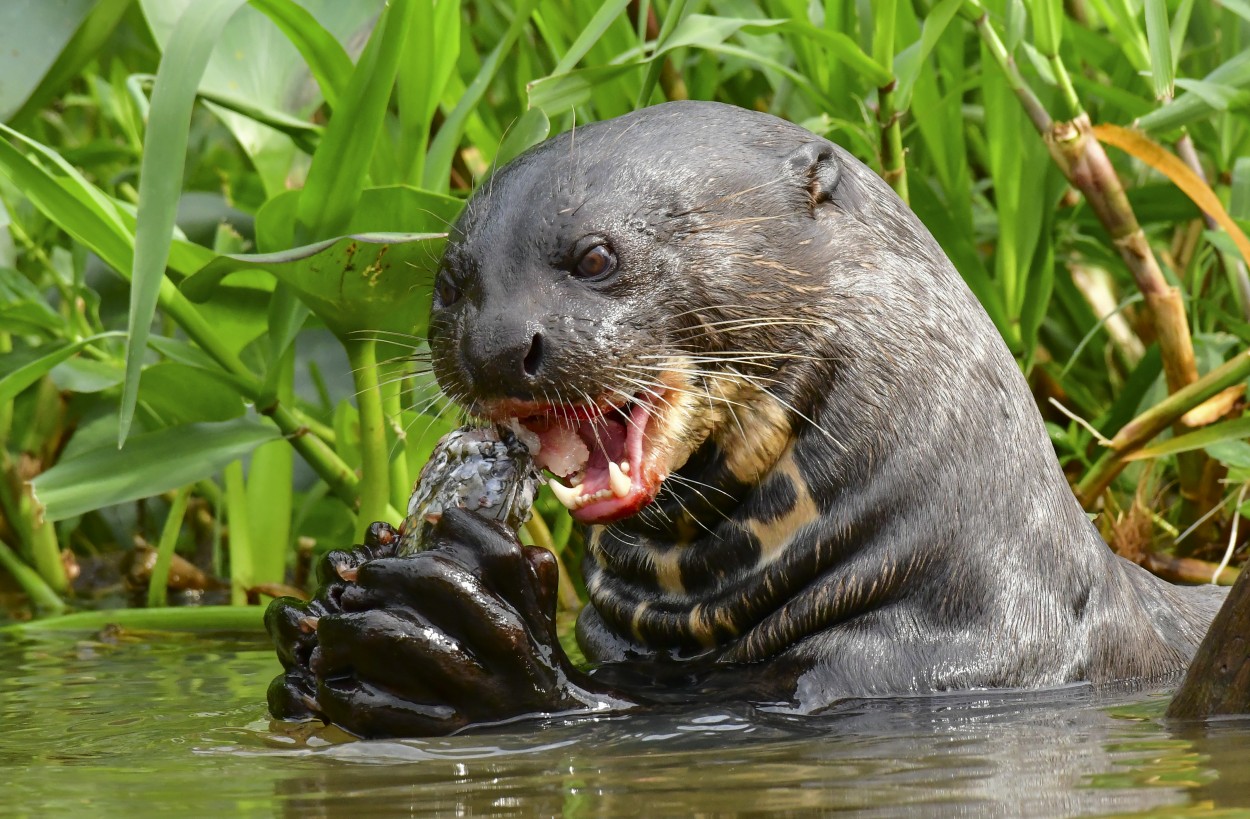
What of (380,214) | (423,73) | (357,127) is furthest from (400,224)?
(423,73)

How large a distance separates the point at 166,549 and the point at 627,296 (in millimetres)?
1802

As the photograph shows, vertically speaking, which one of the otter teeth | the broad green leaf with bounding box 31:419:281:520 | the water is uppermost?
the broad green leaf with bounding box 31:419:281:520

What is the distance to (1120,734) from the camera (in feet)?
7.11

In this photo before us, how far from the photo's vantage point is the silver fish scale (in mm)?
2385

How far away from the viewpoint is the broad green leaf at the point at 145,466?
3279 mm

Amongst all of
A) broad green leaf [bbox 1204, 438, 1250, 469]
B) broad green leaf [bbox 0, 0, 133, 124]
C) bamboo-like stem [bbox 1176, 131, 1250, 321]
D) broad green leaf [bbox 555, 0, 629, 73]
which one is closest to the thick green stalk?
broad green leaf [bbox 0, 0, 133, 124]

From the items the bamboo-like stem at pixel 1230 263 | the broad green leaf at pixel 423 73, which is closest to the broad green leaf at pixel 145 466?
the broad green leaf at pixel 423 73

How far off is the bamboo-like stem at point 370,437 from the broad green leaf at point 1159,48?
147 centimetres

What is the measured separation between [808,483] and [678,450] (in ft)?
0.63

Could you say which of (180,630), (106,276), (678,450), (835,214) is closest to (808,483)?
(678,450)

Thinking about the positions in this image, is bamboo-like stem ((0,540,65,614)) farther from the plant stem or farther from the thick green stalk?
the thick green stalk

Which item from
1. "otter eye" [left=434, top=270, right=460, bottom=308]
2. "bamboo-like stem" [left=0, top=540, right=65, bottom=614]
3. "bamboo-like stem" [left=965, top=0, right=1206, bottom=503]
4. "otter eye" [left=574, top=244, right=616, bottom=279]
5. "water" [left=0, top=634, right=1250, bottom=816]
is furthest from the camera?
"bamboo-like stem" [left=0, top=540, right=65, bottom=614]

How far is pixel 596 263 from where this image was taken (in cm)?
251

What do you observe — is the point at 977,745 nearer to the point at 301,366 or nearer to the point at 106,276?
the point at 301,366
